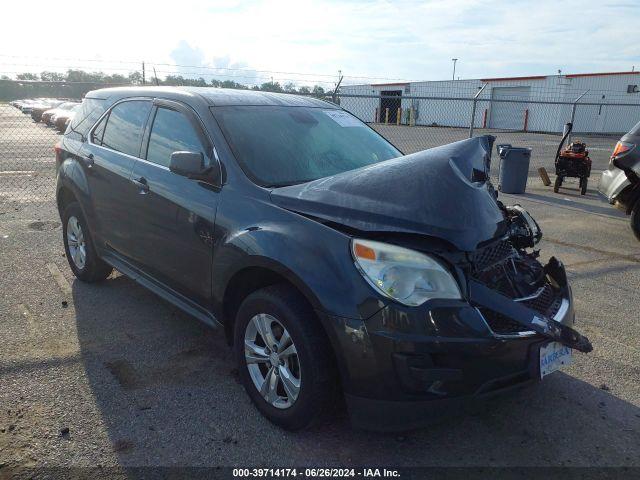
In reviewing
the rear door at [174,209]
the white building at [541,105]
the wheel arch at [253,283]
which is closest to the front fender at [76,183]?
the rear door at [174,209]

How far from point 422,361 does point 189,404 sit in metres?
1.53

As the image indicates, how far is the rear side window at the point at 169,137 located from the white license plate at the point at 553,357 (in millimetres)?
2331

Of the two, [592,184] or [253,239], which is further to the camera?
[592,184]

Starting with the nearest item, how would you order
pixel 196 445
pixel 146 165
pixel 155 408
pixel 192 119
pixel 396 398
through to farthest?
1. pixel 396 398
2. pixel 196 445
3. pixel 155 408
4. pixel 192 119
5. pixel 146 165

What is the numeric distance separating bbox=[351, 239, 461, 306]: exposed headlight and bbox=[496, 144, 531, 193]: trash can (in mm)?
8474

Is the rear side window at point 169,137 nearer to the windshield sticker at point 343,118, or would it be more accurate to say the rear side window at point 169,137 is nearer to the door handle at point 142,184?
the door handle at point 142,184

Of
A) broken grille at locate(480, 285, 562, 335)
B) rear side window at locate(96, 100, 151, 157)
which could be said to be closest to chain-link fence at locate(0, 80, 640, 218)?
rear side window at locate(96, 100, 151, 157)

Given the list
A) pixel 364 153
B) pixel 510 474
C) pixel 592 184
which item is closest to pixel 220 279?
pixel 364 153

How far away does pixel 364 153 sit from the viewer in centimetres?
386

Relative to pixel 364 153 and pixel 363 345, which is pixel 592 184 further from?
pixel 363 345

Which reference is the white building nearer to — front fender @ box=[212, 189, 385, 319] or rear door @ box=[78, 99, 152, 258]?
rear door @ box=[78, 99, 152, 258]

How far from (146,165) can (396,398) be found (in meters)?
2.52

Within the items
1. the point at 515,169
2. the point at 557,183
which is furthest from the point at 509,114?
the point at 515,169

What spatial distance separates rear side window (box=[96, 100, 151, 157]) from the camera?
13.3ft
